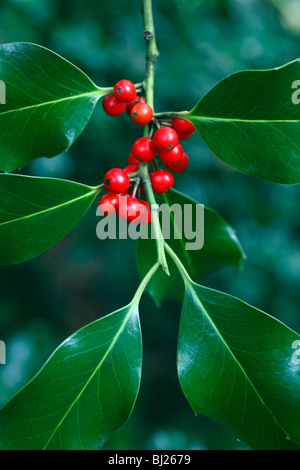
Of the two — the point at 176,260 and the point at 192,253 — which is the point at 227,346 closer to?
the point at 176,260

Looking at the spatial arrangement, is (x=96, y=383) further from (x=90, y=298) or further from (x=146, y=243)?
(x=90, y=298)

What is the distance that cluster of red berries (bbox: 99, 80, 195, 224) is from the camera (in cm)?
70

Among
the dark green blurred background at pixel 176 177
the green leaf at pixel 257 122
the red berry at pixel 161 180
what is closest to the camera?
the green leaf at pixel 257 122

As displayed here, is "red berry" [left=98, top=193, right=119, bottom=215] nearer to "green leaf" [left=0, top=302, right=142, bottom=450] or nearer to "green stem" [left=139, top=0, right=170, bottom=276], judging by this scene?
"green stem" [left=139, top=0, right=170, bottom=276]

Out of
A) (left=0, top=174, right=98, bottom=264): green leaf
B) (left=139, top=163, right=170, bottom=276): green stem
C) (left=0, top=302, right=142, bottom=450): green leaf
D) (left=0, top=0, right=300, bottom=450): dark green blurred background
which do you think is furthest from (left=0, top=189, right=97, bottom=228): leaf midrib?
(left=0, top=0, right=300, bottom=450): dark green blurred background

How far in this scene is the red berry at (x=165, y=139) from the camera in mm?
691

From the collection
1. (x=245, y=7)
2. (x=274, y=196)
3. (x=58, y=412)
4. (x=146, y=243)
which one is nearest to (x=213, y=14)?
(x=245, y=7)

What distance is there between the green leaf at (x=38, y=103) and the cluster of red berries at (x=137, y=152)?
6cm

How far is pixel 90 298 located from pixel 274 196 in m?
1.37

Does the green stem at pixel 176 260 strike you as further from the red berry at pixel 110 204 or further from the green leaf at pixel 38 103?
the green leaf at pixel 38 103

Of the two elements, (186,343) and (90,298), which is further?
(90,298)

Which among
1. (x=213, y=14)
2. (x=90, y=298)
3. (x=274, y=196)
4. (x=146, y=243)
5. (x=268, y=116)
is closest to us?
(x=268, y=116)

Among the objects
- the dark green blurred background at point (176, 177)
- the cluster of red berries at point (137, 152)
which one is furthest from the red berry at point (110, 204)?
the dark green blurred background at point (176, 177)

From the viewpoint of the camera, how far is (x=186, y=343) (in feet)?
2.41
